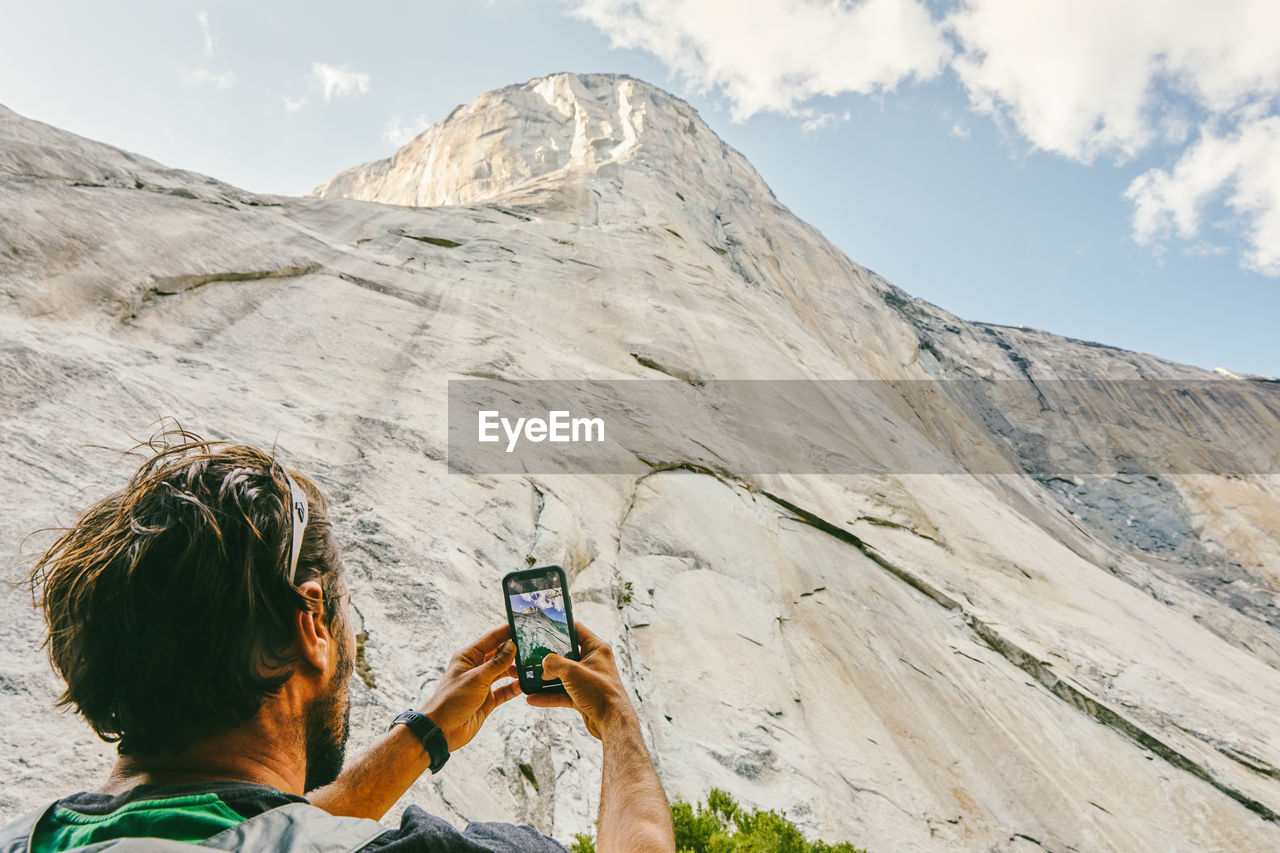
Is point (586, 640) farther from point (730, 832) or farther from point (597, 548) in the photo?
point (597, 548)

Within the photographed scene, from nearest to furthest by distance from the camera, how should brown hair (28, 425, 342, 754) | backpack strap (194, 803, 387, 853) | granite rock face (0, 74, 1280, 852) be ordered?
1. backpack strap (194, 803, 387, 853)
2. brown hair (28, 425, 342, 754)
3. granite rock face (0, 74, 1280, 852)

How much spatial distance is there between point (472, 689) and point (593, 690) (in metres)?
0.58

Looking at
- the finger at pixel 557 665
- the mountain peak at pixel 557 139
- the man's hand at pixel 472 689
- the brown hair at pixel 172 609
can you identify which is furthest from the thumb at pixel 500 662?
the mountain peak at pixel 557 139

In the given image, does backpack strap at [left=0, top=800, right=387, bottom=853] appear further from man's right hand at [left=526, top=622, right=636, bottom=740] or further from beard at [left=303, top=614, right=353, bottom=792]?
man's right hand at [left=526, top=622, right=636, bottom=740]

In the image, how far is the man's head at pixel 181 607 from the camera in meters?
1.32

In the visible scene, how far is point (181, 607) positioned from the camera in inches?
52.7

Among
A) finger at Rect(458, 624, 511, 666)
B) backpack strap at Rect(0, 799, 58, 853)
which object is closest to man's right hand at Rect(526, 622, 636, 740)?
finger at Rect(458, 624, 511, 666)

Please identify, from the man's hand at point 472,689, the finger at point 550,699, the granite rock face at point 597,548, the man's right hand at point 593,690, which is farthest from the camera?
the granite rock face at point 597,548

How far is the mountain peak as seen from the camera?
108 ft

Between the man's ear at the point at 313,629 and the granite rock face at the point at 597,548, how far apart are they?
192cm

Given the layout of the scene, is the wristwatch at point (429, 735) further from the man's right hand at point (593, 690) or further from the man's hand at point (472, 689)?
the man's right hand at point (593, 690)

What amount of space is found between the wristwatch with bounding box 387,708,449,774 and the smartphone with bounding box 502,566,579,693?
0.29 metres

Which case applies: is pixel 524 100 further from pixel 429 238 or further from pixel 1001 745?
pixel 1001 745

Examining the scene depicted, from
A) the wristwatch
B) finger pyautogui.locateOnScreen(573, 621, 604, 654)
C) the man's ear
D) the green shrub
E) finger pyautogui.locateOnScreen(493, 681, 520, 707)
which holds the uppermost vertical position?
the man's ear
